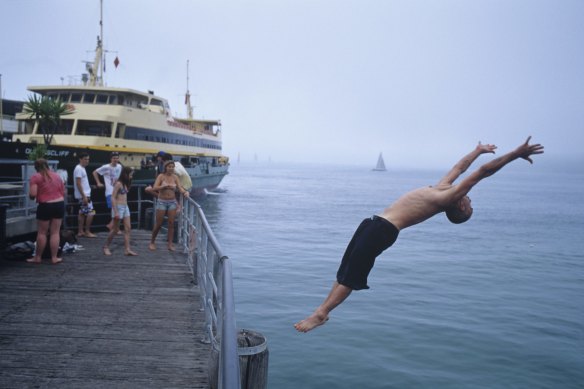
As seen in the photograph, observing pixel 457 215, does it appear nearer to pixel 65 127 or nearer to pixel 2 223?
pixel 2 223

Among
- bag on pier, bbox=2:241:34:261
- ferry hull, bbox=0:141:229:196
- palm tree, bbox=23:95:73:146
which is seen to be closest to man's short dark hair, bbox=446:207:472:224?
bag on pier, bbox=2:241:34:261

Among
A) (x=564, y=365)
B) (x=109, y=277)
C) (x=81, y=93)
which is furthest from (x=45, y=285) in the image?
(x=81, y=93)

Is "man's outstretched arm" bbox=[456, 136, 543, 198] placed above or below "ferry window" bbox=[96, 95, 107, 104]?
below

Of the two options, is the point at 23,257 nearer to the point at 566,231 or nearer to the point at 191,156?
the point at 191,156

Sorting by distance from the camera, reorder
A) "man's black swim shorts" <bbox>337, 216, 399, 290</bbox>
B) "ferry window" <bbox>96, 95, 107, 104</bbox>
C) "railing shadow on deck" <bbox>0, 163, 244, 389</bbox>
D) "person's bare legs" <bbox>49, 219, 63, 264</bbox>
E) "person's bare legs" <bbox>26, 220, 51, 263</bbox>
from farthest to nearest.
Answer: "ferry window" <bbox>96, 95, 107, 104</bbox>
"person's bare legs" <bbox>49, 219, 63, 264</bbox>
"person's bare legs" <bbox>26, 220, 51, 263</bbox>
"man's black swim shorts" <bbox>337, 216, 399, 290</bbox>
"railing shadow on deck" <bbox>0, 163, 244, 389</bbox>

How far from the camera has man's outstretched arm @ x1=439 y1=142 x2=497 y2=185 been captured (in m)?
2.29

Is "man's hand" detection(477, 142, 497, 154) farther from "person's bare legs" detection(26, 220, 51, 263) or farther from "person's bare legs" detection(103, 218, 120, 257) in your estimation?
"person's bare legs" detection(103, 218, 120, 257)

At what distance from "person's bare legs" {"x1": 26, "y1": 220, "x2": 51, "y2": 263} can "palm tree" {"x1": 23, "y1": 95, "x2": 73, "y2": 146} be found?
21.2m

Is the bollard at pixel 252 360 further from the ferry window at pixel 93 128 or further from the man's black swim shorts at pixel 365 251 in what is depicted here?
the ferry window at pixel 93 128

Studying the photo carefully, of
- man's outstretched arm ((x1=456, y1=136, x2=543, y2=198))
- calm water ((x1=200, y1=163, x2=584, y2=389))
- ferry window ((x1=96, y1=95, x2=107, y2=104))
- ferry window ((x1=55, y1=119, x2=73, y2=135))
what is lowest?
calm water ((x1=200, y1=163, x2=584, y2=389))

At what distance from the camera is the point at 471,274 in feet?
64.8

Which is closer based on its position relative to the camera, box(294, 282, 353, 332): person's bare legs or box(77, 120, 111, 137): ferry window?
box(294, 282, 353, 332): person's bare legs

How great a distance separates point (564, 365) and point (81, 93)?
3007 centimetres

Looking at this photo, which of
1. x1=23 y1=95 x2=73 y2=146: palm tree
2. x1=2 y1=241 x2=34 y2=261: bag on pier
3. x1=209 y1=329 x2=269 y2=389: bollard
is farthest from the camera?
x1=23 y1=95 x2=73 y2=146: palm tree
